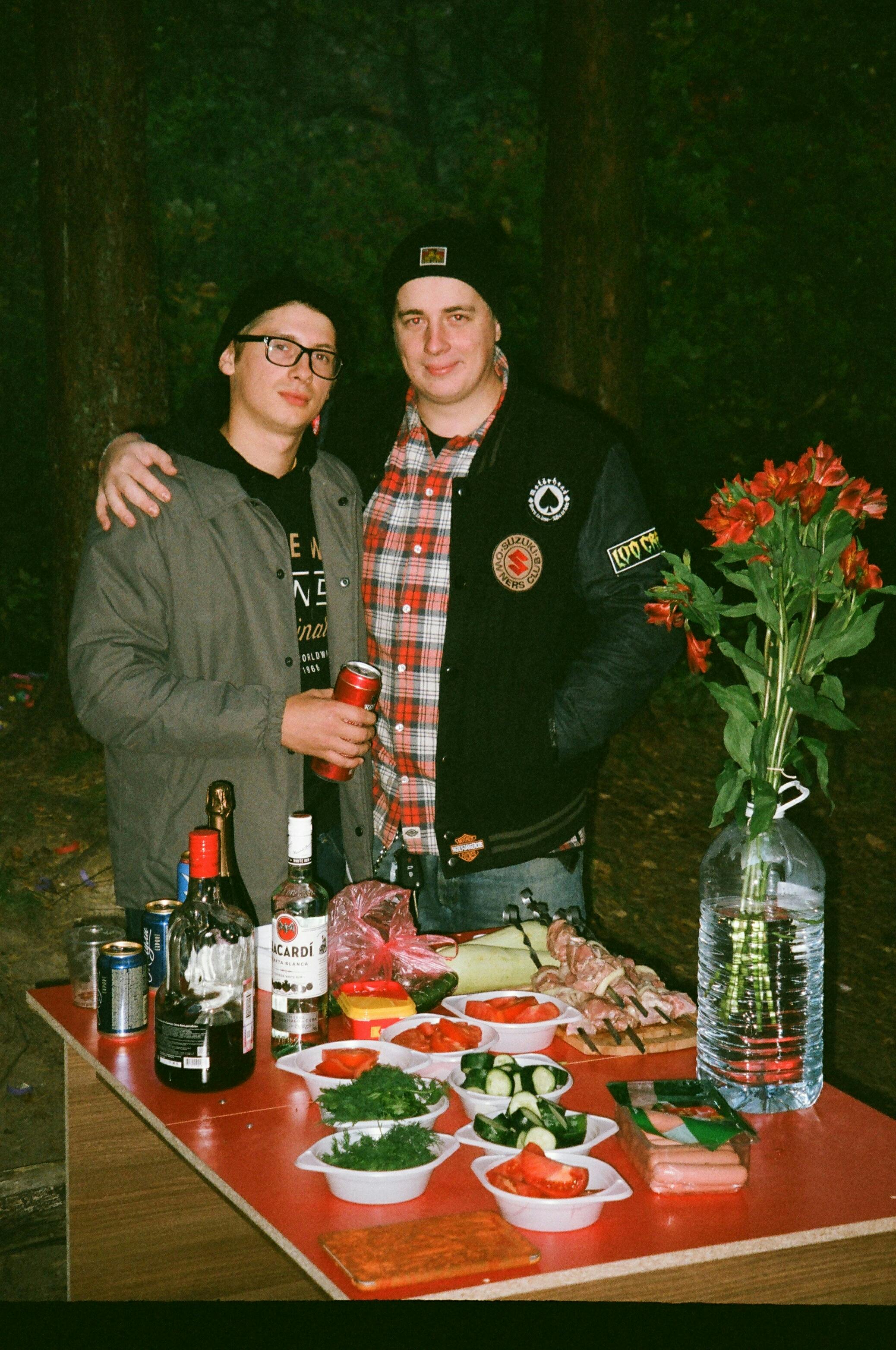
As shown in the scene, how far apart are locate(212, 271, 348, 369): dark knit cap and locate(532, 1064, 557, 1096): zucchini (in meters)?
1.80

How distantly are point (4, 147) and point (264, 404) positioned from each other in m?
7.69

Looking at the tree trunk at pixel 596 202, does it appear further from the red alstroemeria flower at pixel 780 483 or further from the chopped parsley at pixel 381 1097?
the chopped parsley at pixel 381 1097

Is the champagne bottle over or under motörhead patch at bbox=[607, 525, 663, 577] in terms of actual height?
under

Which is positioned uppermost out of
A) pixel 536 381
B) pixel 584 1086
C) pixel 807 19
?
pixel 807 19

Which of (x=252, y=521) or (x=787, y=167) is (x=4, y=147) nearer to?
(x=787, y=167)

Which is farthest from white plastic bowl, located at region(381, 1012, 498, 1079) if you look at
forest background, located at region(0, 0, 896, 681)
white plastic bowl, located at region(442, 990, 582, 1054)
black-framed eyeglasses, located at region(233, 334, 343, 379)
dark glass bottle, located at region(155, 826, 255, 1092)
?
forest background, located at region(0, 0, 896, 681)

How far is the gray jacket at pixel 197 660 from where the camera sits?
2928mm

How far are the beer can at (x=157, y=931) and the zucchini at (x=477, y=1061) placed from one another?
2.15 feet

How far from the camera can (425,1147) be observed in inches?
77.8

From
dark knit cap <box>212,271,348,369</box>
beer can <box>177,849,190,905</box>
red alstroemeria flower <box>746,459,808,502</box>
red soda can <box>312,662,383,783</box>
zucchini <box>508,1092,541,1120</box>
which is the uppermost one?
dark knit cap <box>212,271,348,369</box>

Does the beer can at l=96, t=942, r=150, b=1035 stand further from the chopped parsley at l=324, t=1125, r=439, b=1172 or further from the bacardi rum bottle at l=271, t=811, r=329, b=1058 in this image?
the chopped parsley at l=324, t=1125, r=439, b=1172

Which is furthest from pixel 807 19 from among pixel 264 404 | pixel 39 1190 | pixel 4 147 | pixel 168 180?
pixel 39 1190

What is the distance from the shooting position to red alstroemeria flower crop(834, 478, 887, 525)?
7.05ft

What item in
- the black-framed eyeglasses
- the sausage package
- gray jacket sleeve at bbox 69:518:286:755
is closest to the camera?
the sausage package
